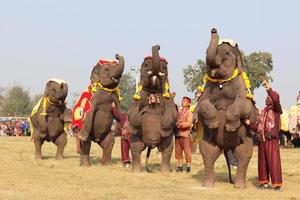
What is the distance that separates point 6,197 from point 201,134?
3.86 metres

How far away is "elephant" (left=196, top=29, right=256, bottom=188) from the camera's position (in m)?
9.48

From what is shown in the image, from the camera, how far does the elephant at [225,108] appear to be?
9.48 m

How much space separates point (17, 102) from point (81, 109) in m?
66.6

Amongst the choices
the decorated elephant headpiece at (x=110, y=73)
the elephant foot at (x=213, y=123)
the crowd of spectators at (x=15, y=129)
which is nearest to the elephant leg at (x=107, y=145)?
the decorated elephant headpiece at (x=110, y=73)

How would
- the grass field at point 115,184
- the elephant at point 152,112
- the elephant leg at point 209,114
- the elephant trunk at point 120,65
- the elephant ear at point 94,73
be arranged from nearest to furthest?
the grass field at point 115,184, the elephant leg at point 209,114, the elephant at point 152,112, the elephant trunk at point 120,65, the elephant ear at point 94,73

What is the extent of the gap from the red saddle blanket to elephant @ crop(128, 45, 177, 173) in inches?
75.7

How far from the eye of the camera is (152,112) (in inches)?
468

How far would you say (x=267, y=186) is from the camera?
990cm

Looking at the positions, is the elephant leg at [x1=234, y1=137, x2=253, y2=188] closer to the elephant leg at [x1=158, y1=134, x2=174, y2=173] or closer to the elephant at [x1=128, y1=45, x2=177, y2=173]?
the elephant at [x1=128, y1=45, x2=177, y2=173]

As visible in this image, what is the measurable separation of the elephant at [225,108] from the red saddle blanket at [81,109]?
4411mm

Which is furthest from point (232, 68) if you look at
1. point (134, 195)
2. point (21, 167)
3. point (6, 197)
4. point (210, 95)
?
point (21, 167)

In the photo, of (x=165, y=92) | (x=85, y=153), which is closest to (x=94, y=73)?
(x=85, y=153)

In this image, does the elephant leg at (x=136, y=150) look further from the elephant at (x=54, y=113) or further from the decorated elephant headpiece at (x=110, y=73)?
the elephant at (x=54, y=113)

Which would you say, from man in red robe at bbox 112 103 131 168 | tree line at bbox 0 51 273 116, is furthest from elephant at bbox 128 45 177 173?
tree line at bbox 0 51 273 116
